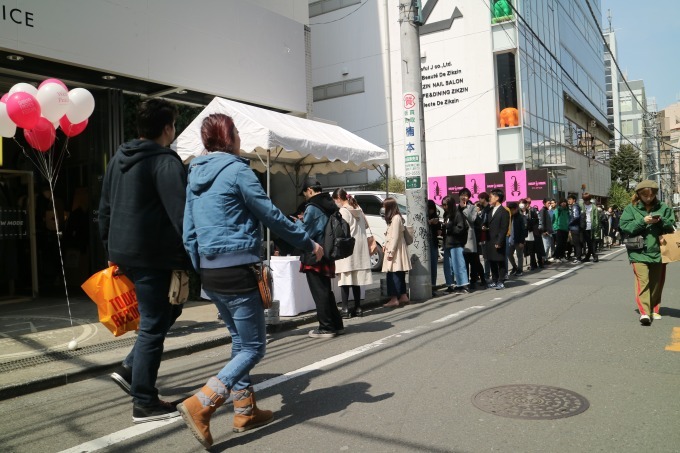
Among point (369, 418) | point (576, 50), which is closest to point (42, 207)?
point (369, 418)

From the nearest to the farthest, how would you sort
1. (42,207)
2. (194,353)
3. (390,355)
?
(390,355) → (194,353) → (42,207)

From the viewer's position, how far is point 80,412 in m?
4.14

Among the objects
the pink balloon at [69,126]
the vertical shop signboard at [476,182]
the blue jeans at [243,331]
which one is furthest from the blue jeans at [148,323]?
the vertical shop signboard at [476,182]

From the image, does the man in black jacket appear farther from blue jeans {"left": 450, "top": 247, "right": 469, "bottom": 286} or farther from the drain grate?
blue jeans {"left": 450, "top": 247, "right": 469, "bottom": 286}

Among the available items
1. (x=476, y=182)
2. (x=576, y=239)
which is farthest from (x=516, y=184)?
(x=576, y=239)

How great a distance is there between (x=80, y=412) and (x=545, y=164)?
26397 mm

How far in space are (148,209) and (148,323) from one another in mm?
773

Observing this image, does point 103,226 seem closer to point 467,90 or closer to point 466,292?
point 466,292

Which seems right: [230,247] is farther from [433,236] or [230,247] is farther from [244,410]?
[433,236]

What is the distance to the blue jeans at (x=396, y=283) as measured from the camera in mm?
8922

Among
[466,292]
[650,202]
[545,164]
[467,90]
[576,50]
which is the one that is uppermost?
[576,50]

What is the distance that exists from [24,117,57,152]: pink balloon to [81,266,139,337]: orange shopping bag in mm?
4045

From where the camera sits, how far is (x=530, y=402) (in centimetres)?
383

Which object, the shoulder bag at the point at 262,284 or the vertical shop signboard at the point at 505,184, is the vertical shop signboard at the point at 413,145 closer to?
the shoulder bag at the point at 262,284
